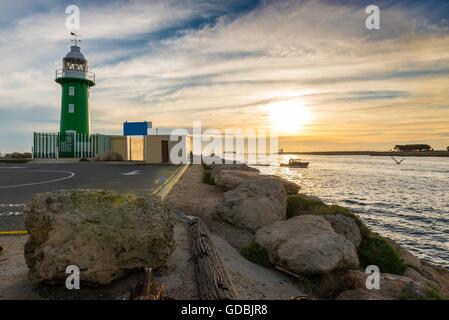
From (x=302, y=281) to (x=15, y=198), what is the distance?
1036 centimetres

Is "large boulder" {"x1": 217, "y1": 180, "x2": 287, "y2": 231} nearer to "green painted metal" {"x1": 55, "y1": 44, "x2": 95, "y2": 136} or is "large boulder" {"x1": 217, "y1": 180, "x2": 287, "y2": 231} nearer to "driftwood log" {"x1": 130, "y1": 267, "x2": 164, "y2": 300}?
"driftwood log" {"x1": 130, "y1": 267, "x2": 164, "y2": 300}

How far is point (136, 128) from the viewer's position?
30.8m

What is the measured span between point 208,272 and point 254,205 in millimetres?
4288

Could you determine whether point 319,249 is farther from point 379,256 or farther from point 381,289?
point 379,256

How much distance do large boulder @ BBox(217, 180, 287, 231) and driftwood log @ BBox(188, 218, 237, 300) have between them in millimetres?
2160

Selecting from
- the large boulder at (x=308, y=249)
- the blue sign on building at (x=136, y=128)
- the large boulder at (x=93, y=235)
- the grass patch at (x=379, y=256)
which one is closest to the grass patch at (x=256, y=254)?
the large boulder at (x=308, y=249)

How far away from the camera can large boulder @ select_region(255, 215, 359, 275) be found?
5557 millimetres

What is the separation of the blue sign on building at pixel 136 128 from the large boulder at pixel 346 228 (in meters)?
24.5

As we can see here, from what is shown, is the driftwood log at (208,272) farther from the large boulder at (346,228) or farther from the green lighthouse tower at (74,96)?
the green lighthouse tower at (74,96)

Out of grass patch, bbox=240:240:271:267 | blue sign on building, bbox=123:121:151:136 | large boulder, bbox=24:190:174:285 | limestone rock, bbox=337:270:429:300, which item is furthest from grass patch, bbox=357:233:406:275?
blue sign on building, bbox=123:121:151:136

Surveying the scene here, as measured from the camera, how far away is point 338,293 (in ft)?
17.8

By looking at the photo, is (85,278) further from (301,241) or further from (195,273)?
(301,241)
